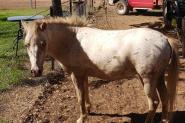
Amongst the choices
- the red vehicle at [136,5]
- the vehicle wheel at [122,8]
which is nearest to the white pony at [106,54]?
the red vehicle at [136,5]

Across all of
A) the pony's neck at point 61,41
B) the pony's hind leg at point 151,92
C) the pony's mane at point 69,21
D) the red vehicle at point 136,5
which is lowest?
the red vehicle at point 136,5

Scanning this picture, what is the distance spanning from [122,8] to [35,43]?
1563cm

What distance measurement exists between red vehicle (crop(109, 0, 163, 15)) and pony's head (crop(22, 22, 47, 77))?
14.7m

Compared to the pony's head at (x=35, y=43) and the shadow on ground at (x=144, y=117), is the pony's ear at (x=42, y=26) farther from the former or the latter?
the shadow on ground at (x=144, y=117)

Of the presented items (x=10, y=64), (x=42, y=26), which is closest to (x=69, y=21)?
(x=42, y=26)

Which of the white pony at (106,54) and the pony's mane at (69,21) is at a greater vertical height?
the pony's mane at (69,21)

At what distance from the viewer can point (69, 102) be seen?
7.80m

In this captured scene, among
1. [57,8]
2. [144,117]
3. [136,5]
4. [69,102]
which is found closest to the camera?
[144,117]

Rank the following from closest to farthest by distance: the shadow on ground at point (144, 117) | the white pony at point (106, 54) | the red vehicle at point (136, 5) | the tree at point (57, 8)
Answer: the white pony at point (106, 54) → the shadow on ground at point (144, 117) → the tree at point (57, 8) → the red vehicle at point (136, 5)

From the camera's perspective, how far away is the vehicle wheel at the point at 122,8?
21.2 metres

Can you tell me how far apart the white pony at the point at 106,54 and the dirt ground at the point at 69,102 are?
20.5 inches

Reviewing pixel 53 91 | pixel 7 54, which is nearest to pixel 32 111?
pixel 53 91

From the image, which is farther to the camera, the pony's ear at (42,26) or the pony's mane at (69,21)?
the pony's mane at (69,21)

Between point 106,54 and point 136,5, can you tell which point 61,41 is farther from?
point 136,5
